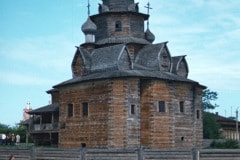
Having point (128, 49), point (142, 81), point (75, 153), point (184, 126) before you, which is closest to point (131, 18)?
point (128, 49)

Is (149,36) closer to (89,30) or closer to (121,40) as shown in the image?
(121,40)

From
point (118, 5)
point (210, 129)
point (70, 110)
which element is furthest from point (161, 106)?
point (210, 129)

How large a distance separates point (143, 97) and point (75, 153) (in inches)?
545

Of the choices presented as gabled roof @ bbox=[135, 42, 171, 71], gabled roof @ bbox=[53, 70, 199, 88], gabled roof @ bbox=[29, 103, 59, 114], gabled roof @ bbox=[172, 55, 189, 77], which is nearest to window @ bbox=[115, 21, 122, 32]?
gabled roof @ bbox=[135, 42, 171, 71]

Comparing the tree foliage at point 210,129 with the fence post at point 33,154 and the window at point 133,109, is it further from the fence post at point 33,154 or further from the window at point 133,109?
the fence post at point 33,154

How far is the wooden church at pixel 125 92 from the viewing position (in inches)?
1321

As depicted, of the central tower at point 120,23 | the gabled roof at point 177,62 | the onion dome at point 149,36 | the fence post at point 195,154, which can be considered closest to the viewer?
the fence post at point 195,154

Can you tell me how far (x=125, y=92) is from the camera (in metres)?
33.6

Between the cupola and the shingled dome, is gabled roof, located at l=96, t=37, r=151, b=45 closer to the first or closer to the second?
the cupola

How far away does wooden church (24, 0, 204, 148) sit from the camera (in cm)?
3356

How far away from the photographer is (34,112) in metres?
43.1

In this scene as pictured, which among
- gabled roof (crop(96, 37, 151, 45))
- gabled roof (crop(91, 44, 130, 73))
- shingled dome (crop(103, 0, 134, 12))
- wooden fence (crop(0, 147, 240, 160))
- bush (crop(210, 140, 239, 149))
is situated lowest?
bush (crop(210, 140, 239, 149))

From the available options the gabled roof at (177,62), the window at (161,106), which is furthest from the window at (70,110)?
the gabled roof at (177,62)

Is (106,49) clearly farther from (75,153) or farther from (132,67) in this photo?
(75,153)
